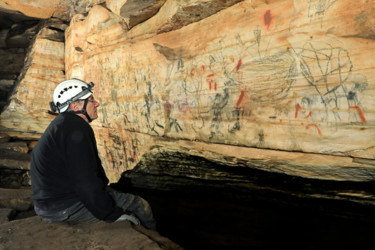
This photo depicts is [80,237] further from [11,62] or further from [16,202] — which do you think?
[11,62]

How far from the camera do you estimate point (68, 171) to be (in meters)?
2.45

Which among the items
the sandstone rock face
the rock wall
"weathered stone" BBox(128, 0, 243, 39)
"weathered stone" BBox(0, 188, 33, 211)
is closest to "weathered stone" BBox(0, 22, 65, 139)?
the rock wall

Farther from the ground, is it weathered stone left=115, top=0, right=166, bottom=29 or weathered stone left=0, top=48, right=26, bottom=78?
weathered stone left=115, top=0, right=166, bottom=29

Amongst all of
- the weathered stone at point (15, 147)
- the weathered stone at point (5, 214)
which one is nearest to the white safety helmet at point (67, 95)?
the weathered stone at point (5, 214)

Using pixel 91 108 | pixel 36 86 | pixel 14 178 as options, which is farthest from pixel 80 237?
pixel 36 86

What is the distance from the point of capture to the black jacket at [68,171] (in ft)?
Result: 7.75

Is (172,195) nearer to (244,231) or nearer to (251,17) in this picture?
(244,231)

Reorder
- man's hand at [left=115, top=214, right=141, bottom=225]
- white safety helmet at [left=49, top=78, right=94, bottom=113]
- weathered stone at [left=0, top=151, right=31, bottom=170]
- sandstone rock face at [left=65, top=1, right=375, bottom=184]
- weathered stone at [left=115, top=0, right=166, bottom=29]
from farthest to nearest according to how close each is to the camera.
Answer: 1. weathered stone at [left=0, top=151, right=31, bottom=170]
2. weathered stone at [left=115, top=0, right=166, bottom=29]
3. white safety helmet at [left=49, top=78, right=94, bottom=113]
4. man's hand at [left=115, top=214, right=141, bottom=225]
5. sandstone rock face at [left=65, top=1, right=375, bottom=184]

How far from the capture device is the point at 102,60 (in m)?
4.39

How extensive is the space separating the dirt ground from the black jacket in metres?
0.17

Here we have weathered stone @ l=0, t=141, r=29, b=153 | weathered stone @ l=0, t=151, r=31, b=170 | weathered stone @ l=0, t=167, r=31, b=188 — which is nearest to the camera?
weathered stone @ l=0, t=167, r=31, b=188

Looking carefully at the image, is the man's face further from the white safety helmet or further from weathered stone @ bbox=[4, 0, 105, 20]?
weathered stone @ bbox=[4, 0, 105, 20]

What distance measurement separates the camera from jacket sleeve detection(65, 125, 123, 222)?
92.3 inches

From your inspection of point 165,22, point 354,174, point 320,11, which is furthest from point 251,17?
point 354,174
